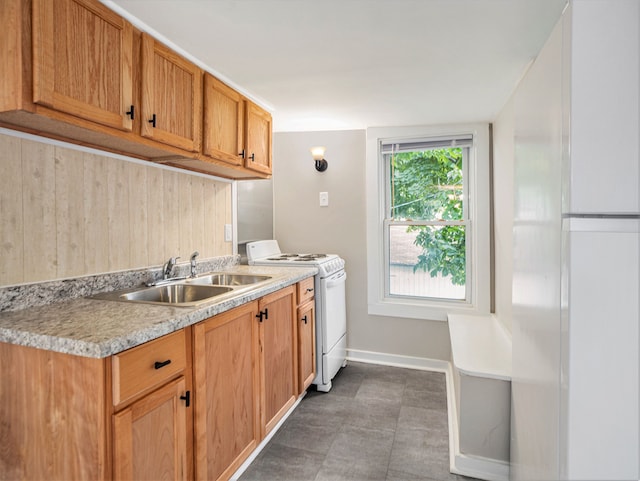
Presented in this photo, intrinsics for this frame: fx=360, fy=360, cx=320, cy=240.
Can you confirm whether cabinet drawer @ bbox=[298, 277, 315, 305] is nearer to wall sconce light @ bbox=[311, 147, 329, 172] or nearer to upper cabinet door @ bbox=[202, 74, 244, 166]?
upper cabinet door @ bbox=[202, 74, 244, 166]

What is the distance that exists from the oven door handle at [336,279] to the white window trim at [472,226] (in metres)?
0.33

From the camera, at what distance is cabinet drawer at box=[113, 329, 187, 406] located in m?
1.07

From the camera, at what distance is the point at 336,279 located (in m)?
2.95

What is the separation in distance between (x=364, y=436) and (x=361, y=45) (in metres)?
2.20

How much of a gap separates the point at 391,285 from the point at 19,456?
2.81 m

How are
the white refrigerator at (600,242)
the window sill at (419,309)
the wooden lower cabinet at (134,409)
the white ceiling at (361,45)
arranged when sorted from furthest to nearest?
the window sill at (419,309), the white ceiling at (361,45), the wooden lower cabinet at (134,409), the white refrigerator at (600,242)

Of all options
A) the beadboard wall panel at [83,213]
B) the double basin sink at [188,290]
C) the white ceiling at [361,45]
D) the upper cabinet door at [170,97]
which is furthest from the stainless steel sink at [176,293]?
the white ceiling at [361,45]

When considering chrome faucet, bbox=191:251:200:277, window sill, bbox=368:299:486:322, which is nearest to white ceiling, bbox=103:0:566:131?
chrome faucet, bbox=191:251:200:277

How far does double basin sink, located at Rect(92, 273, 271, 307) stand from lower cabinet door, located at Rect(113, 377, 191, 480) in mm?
418

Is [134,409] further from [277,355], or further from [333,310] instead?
[333,310]

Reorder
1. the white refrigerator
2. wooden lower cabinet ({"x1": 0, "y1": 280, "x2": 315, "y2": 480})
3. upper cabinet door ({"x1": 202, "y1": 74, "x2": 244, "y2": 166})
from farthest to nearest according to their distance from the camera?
upper cabinet door ({"x1": 202, "y1": 74, "x2": 244, "y2": 166}), wooden lower cabinet ({"x1": 0, "y1": 280, "x2": 315, "y2": 480}), the white refrigerator

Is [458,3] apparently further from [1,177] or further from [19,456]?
[19,456]

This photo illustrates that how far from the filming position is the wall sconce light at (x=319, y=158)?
325cm

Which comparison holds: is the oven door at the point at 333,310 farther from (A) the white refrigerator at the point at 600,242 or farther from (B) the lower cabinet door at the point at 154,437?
(A) the white refrigerator at the point at 600,242
